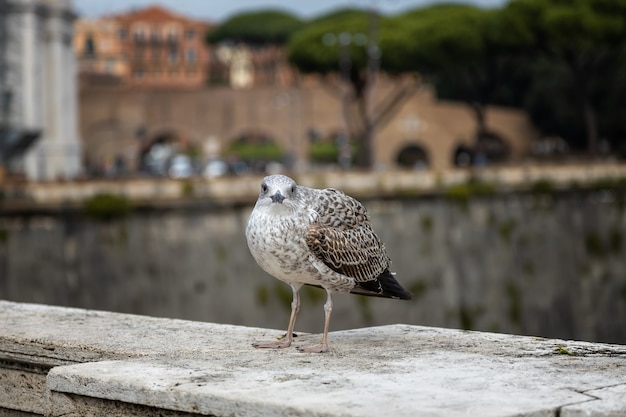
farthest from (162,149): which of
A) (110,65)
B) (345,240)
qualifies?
(345,240)

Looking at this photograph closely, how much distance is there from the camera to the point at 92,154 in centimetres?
7750

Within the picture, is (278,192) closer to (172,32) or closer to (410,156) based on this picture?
(410,156)

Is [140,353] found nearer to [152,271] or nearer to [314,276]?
[314,276]

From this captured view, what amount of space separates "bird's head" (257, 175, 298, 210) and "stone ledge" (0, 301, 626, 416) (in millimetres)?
681

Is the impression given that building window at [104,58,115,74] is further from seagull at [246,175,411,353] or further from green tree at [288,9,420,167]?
seagull at [246,175,411,353]

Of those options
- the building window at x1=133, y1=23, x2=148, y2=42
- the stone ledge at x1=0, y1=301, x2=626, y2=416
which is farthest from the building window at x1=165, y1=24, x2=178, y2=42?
the stone ledge at x1=0, y1=301, x2=626, y2=416

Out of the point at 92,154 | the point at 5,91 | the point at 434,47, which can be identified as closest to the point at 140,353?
the point at 5,91

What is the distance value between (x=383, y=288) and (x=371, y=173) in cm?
3333

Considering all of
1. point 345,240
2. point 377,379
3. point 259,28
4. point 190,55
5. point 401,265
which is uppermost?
point 259,28

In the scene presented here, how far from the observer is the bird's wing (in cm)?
721

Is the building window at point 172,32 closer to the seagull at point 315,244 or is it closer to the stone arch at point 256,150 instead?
the stone arch at point 256,150

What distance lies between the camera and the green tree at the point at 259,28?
113812 mm

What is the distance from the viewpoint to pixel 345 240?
7.43 m

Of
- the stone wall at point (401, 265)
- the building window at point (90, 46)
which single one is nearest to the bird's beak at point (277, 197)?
the stone wall at point (401, 265)
